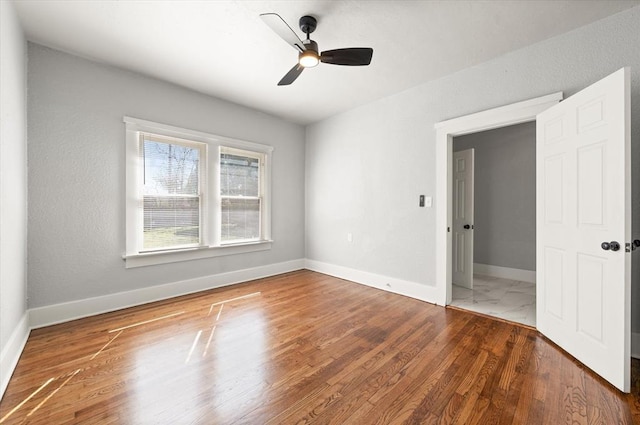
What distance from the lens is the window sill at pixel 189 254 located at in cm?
323

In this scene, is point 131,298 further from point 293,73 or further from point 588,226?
point 588,226

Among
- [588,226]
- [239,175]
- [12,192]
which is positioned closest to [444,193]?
[588,226]

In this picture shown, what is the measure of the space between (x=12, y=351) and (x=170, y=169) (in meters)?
2.26

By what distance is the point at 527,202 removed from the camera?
14.6 ft

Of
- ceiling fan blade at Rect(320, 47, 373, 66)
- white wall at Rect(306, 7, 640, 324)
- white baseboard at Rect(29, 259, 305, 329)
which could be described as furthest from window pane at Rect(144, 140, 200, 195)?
ceiling fan blade at Rect(320, 47, 373, 66)

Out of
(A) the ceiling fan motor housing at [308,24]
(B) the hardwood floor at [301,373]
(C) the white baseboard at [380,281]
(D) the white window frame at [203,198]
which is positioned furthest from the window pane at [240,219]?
(A) the ceiling fan motor housing at [308,24]

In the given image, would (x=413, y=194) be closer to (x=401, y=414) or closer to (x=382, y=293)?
(x=382, y=293)

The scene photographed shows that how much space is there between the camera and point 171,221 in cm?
356

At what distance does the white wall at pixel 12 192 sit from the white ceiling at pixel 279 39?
42cm

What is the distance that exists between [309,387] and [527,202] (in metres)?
4.66

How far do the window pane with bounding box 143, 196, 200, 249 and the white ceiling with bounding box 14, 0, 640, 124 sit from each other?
159cm

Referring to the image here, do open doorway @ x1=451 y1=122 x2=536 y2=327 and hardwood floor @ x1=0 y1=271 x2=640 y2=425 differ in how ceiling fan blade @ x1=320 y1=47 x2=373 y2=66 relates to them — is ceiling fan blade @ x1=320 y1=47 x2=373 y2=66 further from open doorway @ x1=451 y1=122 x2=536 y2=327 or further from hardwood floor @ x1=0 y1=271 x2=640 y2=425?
open doorway @ x1=451 y1=122 x2=536 y2=327

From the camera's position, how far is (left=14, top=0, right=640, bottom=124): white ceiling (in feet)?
7.09

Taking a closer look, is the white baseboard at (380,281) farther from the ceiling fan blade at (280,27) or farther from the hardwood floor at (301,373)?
the ceiling fan blade at (280,27)
